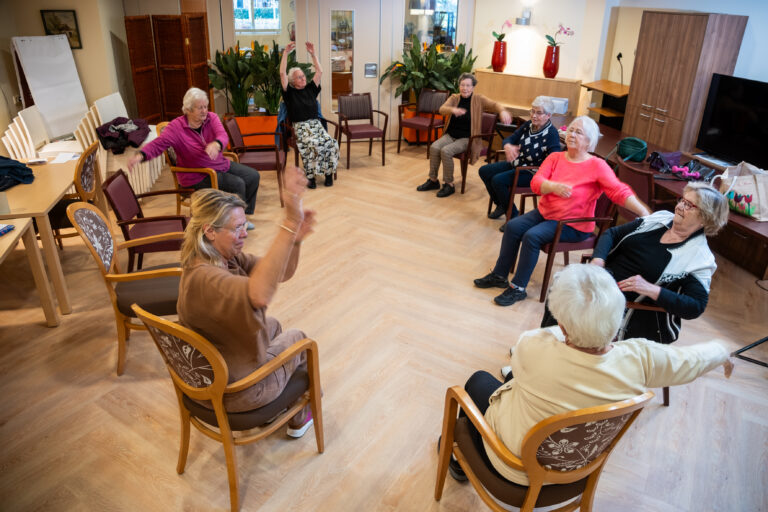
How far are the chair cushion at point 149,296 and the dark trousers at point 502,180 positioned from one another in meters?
2.90

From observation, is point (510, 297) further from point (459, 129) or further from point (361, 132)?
point (361, 132)

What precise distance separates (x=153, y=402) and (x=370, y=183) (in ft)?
12.8

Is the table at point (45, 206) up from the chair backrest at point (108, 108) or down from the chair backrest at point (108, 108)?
down

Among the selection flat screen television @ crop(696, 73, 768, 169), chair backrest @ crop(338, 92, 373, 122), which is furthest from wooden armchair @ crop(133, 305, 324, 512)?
chair backrest @ crop(338, 92, 373, 122)

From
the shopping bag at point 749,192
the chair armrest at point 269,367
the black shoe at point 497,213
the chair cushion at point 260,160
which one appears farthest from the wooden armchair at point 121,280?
the shopping bag at point 749,192

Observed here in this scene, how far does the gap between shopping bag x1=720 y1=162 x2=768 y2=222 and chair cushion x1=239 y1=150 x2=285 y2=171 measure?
392 cm

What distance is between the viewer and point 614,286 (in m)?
1.80

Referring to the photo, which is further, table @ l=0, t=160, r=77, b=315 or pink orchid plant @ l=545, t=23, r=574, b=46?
pink orchid plant @ l=545, t=23, r=574, b=46

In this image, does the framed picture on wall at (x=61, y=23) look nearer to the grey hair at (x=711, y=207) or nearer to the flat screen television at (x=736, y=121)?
the grey hair at (x=711, y=207)

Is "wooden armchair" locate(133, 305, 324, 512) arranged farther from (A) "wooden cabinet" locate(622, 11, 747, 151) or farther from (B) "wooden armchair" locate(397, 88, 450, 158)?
(B) "wooden armchair" locate(397, 88, 450, 158)

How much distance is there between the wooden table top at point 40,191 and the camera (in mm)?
3418

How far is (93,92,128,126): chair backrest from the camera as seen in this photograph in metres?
5.79

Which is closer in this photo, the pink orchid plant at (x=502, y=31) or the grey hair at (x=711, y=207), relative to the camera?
the grey hair at (x=711, y=207)

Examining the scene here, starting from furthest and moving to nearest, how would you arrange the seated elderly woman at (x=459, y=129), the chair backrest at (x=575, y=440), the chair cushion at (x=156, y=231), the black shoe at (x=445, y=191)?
the black shoe at (x=445, y=191), the seated elderly woman at (x=459, y=129), the chair cushion at (x=156, y=231), the chair backrest at (x=575, y=440)
